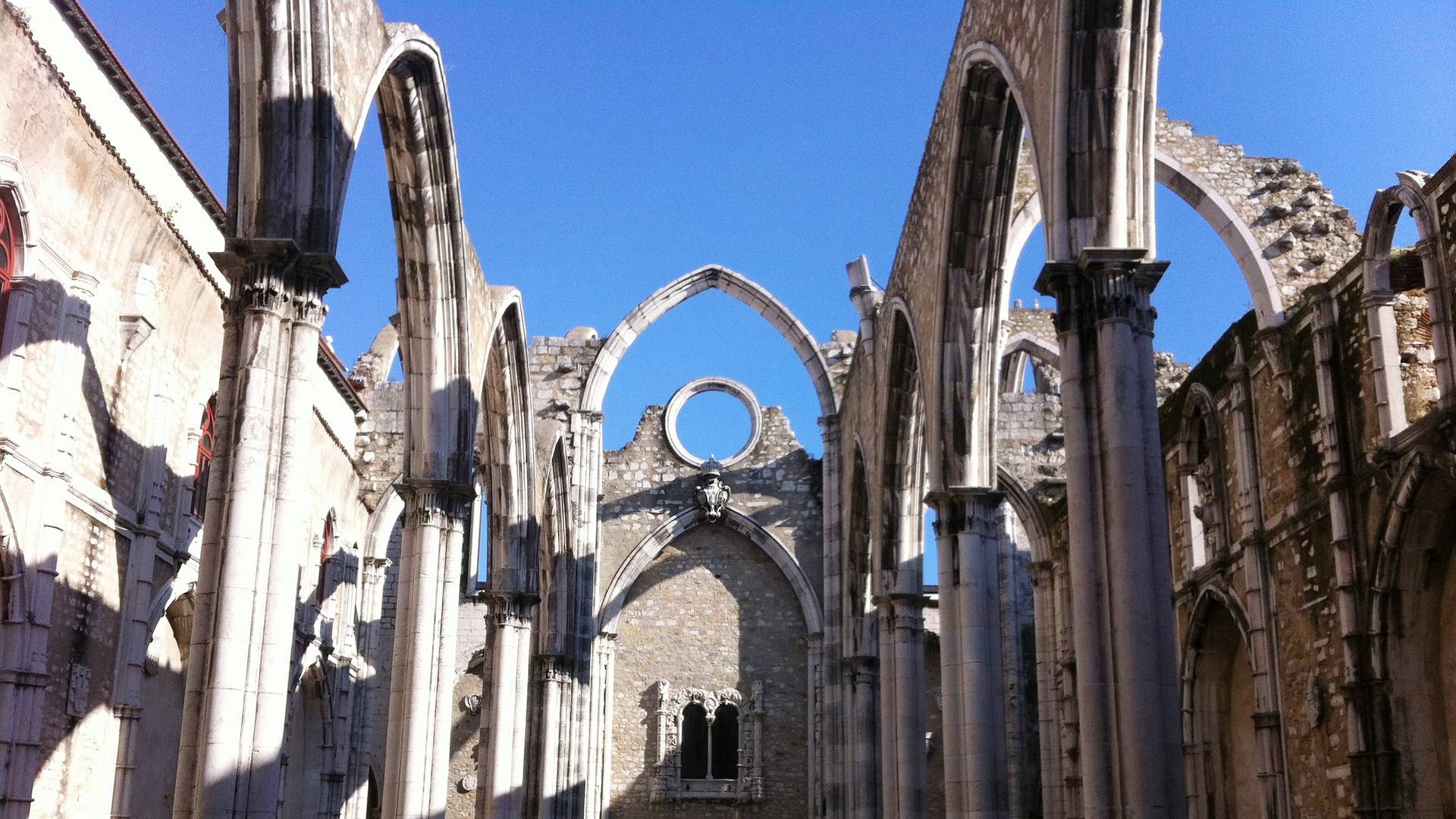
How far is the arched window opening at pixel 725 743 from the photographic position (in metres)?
23.2

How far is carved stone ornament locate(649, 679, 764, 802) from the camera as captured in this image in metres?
22.8

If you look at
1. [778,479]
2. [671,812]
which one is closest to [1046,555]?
[778,479]

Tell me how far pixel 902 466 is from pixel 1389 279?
6289mm

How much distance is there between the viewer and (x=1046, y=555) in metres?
20.0

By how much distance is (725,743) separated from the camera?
23.3 metres

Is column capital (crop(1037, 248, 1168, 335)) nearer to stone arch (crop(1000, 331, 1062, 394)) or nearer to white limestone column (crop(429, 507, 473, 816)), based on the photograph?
white limestone column (crop(429, 507, 473, 816))

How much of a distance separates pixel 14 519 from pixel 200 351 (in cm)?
417

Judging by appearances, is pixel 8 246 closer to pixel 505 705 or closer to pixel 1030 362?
pixel 505 705

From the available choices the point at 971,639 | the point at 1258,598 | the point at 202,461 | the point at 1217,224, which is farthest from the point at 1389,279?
the point at 202,461

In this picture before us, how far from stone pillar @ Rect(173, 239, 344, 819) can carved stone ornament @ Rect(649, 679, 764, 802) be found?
14966mm

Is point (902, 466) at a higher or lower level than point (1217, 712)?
higher

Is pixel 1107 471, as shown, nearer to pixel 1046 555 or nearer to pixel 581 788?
pixel 1046 555

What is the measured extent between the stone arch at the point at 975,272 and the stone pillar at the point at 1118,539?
3.53m

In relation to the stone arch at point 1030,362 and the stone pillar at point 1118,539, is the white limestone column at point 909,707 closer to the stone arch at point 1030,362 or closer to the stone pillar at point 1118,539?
the stone arch at point 1030,362
